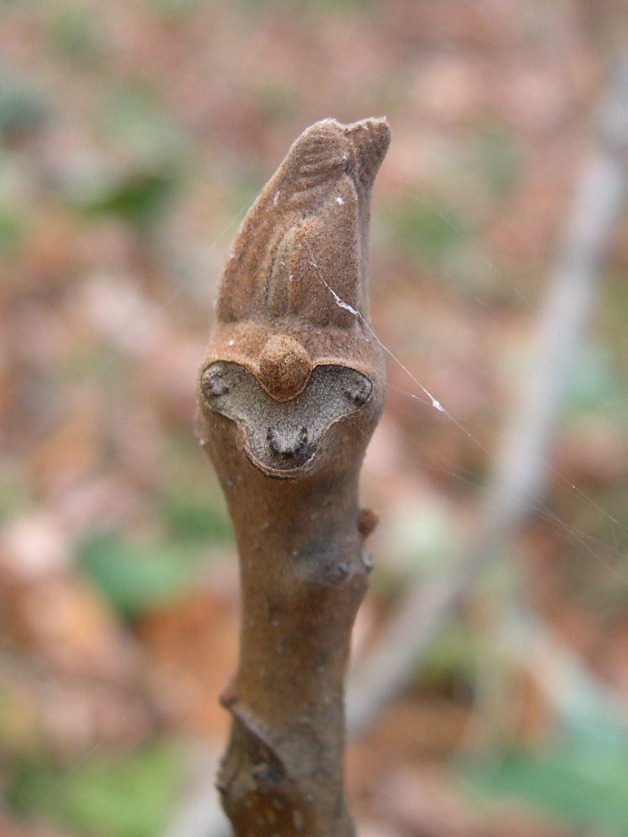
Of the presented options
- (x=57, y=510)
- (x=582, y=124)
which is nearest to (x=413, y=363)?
(x=57, y=510)

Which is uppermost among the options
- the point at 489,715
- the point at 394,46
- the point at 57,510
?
the point at 394,46

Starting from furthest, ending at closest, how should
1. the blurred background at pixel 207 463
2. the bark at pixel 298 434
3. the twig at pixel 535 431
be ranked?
the twig at pixel 535 431
the blurred background at pixel 207 463
the bark at pixel 298 434

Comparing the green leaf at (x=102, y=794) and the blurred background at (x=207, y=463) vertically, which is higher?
the blurred background at (x=207, y=463)

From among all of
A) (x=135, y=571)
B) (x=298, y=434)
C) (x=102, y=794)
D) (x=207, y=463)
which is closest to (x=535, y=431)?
(x=207, y=463)

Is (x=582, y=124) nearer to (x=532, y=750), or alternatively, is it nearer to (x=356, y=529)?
(x=532, y=750)

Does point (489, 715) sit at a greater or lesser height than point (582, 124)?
lesser

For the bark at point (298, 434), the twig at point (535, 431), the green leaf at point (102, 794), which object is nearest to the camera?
the bark at point (298, 434)

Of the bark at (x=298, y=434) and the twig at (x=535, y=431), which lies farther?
the twig at (x=535, y=431)

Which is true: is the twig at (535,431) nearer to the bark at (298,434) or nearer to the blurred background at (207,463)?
the blurred background at (207,463)

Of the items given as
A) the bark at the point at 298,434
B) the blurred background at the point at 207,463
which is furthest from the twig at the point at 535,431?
the bark at the point at 298,434
